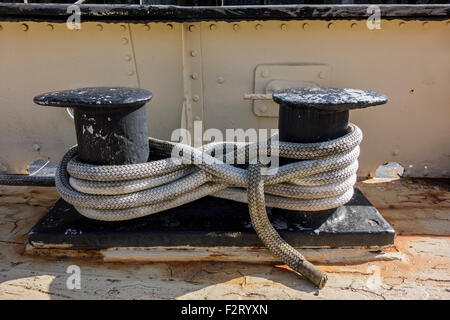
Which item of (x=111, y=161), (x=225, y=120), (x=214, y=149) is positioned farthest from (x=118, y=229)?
(x=225, y=120)

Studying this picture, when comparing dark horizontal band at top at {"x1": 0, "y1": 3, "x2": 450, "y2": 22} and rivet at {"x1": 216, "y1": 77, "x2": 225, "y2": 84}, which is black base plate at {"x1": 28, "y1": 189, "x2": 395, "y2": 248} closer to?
rivet at {"x1": 216, "y1": 77, "x2": 225, "y2": 84}

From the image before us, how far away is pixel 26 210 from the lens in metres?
1.89

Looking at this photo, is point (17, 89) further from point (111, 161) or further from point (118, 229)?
point (118, 229)

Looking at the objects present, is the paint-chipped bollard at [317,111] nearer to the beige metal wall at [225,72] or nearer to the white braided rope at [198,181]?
the white braided rope at [198,181]

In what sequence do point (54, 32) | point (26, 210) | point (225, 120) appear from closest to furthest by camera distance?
point (26, 210) < point (54, 32) < point (225, 120)

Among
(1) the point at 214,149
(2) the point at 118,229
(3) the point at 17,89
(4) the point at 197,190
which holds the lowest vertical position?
(2) the point at 118,229

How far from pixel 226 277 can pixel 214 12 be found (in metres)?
1.29

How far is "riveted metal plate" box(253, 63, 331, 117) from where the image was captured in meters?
2.07

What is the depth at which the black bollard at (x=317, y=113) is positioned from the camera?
4.34ft

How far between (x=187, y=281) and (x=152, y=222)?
0.29 meters

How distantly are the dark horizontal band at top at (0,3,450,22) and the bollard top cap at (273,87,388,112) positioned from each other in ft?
1.85

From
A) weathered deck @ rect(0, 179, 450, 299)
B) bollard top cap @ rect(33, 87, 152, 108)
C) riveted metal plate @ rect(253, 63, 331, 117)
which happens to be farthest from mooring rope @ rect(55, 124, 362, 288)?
riveted metal plate @ rect(253, 63, 331, 117)

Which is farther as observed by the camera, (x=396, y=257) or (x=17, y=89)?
(x=17, y=89)

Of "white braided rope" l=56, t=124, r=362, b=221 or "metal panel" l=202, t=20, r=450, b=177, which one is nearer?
"white braided rope" l=56, t=124, r=362, b=221
